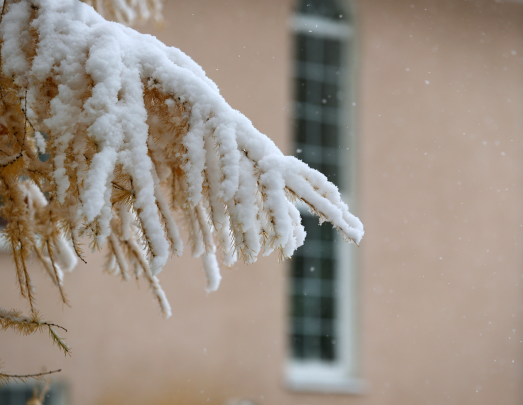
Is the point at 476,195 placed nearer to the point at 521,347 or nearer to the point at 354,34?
the point at 521,347

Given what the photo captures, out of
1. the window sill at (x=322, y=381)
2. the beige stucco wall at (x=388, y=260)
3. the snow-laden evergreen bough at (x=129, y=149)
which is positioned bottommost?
the window sill at (x=322, y=381)

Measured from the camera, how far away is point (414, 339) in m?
6.64

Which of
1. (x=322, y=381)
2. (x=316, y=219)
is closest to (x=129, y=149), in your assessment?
(x=322, y=381)

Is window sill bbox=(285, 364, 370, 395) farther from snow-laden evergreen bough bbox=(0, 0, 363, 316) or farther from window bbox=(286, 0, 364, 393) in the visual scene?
snow-laden evergreen bough bbox=(0, 0, 363, 316)

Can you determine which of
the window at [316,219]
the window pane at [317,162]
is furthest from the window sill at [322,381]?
the window pane at [317,162]

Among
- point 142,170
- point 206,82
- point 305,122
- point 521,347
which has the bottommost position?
point 521,347

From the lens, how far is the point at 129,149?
128 centimetres

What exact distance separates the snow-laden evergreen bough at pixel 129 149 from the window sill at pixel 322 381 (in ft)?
16.7

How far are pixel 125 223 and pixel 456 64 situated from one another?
6.60 meters

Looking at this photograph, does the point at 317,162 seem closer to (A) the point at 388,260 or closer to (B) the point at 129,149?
(A) the point at 388,260

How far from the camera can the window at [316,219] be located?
671 centimetres

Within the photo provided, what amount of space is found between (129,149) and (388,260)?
18.6 ft

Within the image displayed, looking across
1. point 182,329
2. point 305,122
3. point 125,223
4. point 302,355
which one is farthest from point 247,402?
point 125,223

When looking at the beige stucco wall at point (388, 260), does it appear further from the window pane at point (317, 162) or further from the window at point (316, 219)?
the window pane at point (317, 162)
